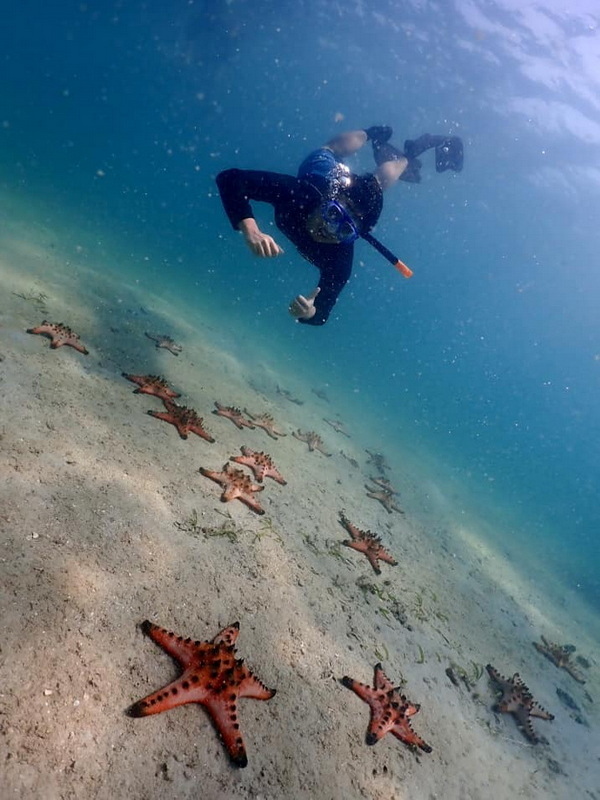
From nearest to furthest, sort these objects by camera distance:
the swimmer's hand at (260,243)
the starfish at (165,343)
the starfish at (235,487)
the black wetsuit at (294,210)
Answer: the swimmer's hand at (260,243), the black wetsuit at (294,210), the starfish at (235,487), the starfish at (165,343)

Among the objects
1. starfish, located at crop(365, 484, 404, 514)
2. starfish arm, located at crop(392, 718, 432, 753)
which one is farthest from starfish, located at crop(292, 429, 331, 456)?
starfish arm, located at crop(392, 718, 432, 753)

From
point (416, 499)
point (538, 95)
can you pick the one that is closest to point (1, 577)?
point (416, 499)

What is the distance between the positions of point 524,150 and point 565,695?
126ft

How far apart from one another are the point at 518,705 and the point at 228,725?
16.9 ft

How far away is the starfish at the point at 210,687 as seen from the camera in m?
2.95

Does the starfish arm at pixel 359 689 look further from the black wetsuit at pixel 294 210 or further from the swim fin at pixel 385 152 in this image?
the swim fin at pixel 385 152

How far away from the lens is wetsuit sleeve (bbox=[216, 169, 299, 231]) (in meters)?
4.96

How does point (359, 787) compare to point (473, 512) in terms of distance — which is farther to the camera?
point (473, 512)

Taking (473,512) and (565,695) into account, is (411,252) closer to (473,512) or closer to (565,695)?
(473,512)

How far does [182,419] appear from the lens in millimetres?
7254

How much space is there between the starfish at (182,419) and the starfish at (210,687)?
3994mm

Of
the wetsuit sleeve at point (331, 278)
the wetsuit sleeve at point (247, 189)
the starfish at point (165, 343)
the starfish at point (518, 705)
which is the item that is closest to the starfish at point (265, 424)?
the starfish at point (165, 343)

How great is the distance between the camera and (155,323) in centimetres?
1388

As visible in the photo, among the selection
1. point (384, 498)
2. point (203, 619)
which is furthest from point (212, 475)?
point (384, 498)
